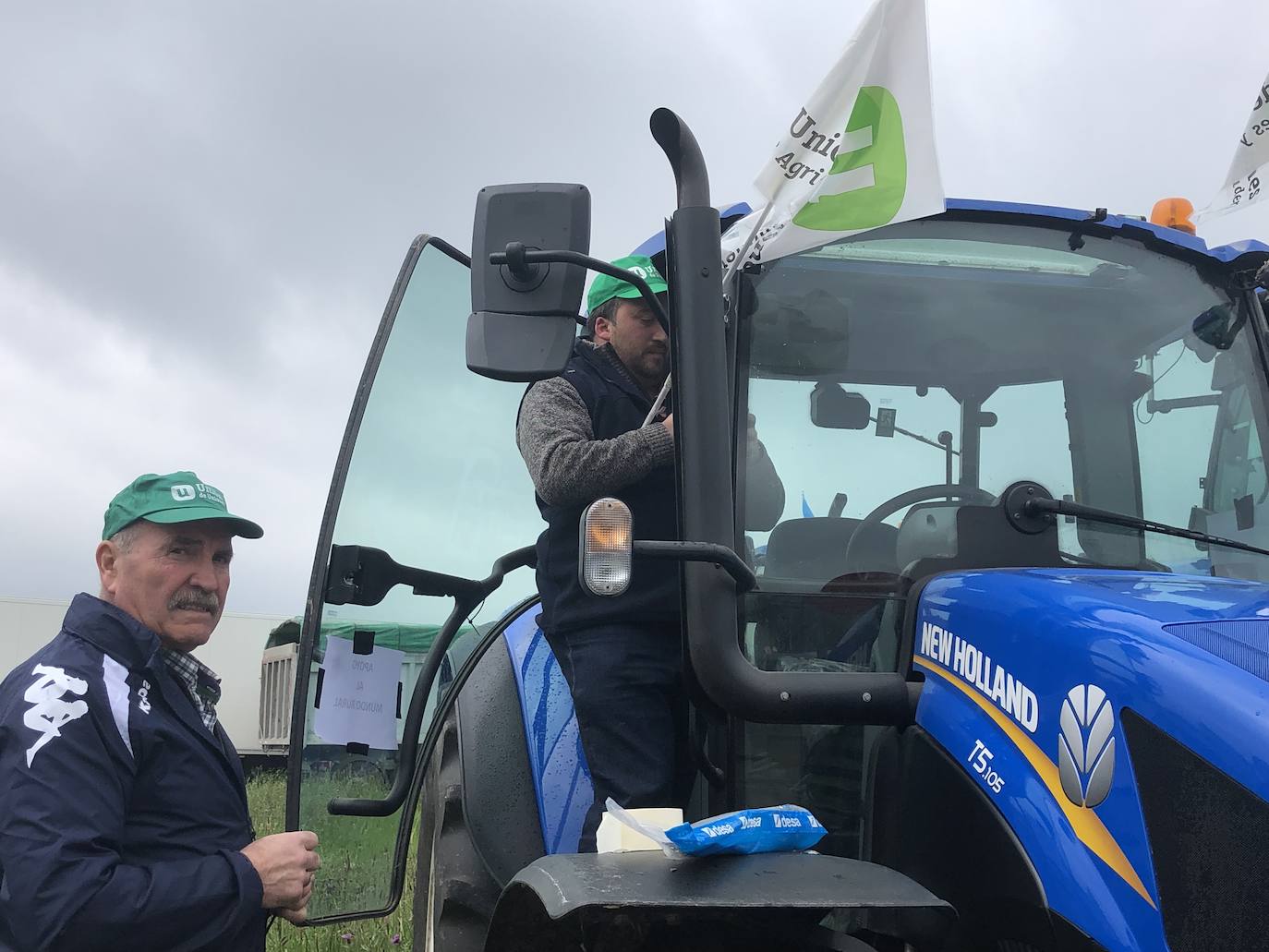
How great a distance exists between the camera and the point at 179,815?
91.4 inches

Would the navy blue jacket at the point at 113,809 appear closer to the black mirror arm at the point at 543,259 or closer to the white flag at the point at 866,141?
the black mirror arm at the point at 543,259

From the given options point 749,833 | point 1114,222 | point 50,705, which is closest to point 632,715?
point 749,833

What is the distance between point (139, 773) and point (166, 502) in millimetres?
611

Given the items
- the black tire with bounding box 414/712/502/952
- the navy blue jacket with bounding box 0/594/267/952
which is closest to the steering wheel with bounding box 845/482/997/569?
the black tire with bounding box 414/712/502/952

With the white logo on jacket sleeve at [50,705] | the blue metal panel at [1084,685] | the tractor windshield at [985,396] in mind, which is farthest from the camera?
the tractor windshield at [985,396]

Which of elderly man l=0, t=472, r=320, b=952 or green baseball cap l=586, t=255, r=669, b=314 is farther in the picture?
green baseball cap l=586, t=255, r=669, b=314

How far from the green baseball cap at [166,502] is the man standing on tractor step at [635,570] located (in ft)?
2.35

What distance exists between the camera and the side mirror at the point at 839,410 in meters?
2.45

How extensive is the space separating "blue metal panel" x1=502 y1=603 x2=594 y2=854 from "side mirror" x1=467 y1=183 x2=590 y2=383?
927mm

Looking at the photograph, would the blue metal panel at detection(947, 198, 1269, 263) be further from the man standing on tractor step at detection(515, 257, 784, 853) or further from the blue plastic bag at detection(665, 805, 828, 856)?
the blue plastic bag at detection(665, 805, 828, 856)

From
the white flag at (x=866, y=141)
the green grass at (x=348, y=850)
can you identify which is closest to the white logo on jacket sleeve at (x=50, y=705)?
the green grass at (x=348, y=850)

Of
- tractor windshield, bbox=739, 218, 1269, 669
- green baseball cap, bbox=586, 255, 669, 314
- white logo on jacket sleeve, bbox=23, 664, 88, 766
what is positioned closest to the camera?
white logo on jacket sleeve, bbox=23, 664, 88, 766

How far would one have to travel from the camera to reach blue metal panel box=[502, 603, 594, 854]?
8.36 feet

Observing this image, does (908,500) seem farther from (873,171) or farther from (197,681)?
(197,681)
